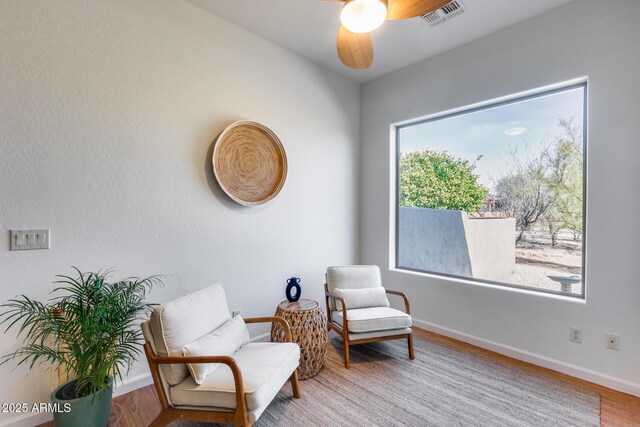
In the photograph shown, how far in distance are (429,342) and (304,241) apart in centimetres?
165

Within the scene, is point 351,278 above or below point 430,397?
above

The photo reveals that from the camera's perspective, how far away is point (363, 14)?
4.91 feet

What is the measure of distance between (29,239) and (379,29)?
3.15 metres

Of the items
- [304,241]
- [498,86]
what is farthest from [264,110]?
[498,86]

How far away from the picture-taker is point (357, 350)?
119 inches

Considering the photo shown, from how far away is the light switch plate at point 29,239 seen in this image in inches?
73.2

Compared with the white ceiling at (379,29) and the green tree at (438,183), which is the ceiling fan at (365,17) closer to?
the white ceiling at (379,29)

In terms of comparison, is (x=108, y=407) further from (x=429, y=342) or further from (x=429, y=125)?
(x=429, y=125)

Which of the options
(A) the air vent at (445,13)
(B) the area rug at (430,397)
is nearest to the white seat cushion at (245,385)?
(B) the area rug at (430,397)

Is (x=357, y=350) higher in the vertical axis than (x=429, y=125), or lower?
lower

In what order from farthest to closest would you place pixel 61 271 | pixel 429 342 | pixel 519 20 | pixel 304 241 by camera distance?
pixel 304 241 → pixel 429 342 → pixel 519 20 → pixel 61 271

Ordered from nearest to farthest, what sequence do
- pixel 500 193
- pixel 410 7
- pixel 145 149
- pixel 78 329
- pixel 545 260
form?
pixel 410 7, pixel 78 329, pixel 145 149, pixel 545 260, pixel 500 193

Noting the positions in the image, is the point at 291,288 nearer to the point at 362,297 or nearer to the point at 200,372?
the point at 362,297

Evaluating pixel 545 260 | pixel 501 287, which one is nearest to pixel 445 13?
pixel 545 260
